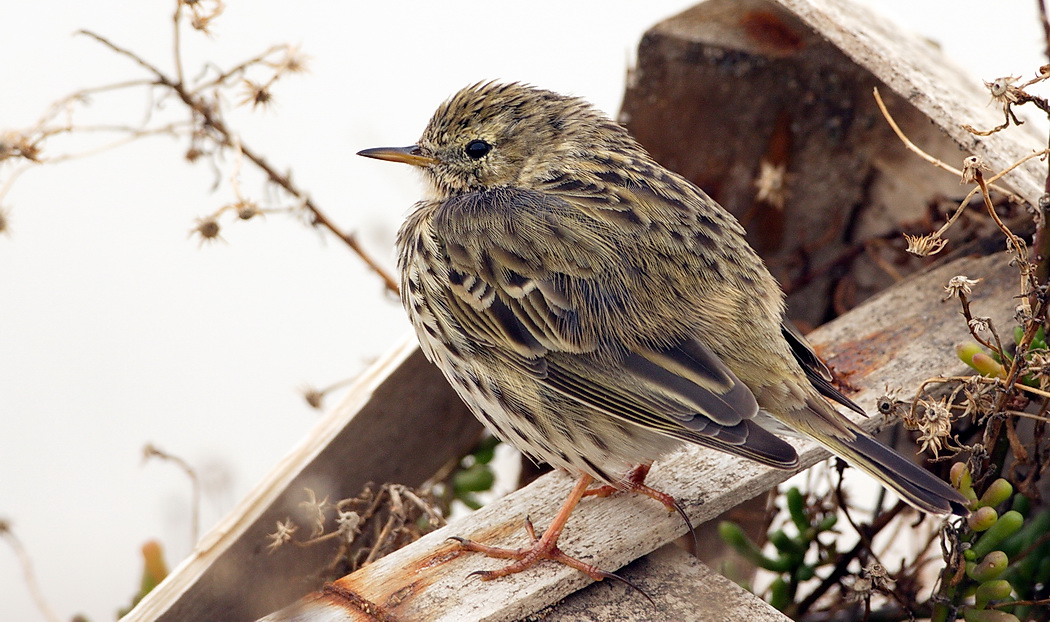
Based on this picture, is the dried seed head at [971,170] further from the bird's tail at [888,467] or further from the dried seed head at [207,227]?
the dried seed head at [207,227]

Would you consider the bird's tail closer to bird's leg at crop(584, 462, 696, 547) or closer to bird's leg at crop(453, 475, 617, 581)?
bird's leg at crop(584, 462, 696, 547)

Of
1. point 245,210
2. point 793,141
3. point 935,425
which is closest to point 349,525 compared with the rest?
point 245,210

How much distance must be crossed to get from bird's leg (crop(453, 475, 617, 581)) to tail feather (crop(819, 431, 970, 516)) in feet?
2.02

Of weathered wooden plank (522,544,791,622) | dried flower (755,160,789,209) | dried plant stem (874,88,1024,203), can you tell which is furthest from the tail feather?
dried flower (755,160,789,209)

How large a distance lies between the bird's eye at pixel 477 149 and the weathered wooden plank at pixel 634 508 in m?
0.95

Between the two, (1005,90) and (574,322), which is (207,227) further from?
(1005,90)

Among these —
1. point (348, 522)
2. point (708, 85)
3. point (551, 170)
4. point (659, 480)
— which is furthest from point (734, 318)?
point (708, 85)

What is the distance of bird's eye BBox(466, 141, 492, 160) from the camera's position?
3.30m

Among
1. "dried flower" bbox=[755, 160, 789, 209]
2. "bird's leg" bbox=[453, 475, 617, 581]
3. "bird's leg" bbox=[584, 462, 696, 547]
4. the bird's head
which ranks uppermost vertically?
the bird's head

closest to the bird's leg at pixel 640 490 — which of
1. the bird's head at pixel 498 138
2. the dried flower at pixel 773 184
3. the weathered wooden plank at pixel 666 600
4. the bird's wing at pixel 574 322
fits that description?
the weathered wooden plank at pixel 666 600

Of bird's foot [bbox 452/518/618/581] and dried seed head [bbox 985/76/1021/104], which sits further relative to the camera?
bird's foot [bbox 452/518/618/581]

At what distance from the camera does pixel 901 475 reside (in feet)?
8.18

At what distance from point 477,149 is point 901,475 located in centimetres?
150

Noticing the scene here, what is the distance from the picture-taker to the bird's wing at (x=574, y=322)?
2650mm
